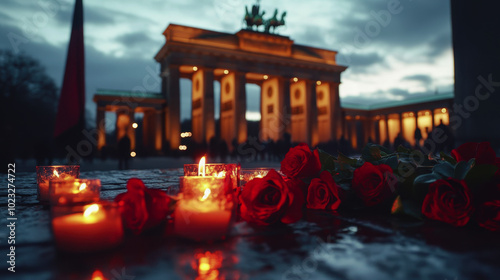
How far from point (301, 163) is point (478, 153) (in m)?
0.96

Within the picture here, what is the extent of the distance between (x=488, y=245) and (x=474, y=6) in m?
5.59

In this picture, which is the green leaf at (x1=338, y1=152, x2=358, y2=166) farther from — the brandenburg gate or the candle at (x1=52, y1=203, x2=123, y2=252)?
the brandenburg gate

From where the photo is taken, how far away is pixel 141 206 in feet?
5.15

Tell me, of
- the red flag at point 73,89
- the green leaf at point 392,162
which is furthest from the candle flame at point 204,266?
the red flag at point 73,89

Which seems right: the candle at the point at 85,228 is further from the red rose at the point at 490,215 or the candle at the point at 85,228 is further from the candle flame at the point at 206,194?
the red rose at the point at 490,215

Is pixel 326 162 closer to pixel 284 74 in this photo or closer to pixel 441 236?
pixel 441 236

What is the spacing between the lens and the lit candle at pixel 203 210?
149cm

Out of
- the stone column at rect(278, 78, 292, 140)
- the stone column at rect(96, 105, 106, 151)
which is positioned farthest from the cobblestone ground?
the stone column at rect(278, 78, 292, 140)

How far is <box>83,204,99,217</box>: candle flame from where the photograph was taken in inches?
52.6

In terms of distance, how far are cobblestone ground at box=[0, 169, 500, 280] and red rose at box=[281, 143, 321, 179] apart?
0.35 meters

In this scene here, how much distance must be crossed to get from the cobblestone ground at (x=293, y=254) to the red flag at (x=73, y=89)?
6.71 feet

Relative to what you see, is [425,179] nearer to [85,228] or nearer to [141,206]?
[141,206]

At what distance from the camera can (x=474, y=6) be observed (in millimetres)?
5699

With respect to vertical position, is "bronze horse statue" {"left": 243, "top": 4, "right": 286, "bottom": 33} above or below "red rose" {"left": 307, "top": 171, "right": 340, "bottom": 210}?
above
